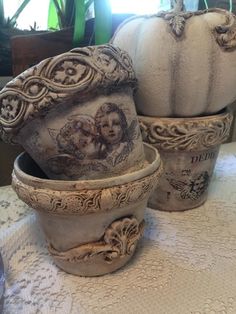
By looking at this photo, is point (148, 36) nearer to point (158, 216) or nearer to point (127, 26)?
point (127, 26)

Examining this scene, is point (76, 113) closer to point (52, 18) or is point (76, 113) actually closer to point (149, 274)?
point (149, 274)

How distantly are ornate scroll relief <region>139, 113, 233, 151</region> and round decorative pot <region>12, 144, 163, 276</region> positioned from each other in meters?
0.06

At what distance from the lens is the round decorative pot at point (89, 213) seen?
12.8 inches

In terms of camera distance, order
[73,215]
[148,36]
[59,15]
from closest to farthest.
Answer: [73,215], [148,36], [59,15]

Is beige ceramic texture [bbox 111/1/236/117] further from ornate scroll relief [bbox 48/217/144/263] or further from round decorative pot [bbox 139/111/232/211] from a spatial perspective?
ornate scroll relief [bbox 48/217/144/263]

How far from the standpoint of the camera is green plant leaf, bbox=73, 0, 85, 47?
0.53 m

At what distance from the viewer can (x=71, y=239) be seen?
0.36 metres

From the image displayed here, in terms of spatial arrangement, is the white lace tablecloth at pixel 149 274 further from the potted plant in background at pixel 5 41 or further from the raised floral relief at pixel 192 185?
the potted plant in background at pixel 5 41

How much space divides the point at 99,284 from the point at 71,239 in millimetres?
61

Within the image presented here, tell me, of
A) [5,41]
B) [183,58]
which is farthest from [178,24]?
[5,41]

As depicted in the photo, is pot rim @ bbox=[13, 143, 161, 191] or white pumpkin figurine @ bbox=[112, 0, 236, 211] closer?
pot rim @ bbox=[13, 143, 161, 191]

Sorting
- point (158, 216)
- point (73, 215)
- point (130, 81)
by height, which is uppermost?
point (130, 81)

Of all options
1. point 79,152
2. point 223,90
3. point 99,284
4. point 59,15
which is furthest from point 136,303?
point 59,15

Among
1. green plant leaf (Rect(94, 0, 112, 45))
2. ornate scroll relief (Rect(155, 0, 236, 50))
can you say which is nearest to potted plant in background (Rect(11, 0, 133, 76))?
green plant leaf (Rect(94, 0, 112, 45))
